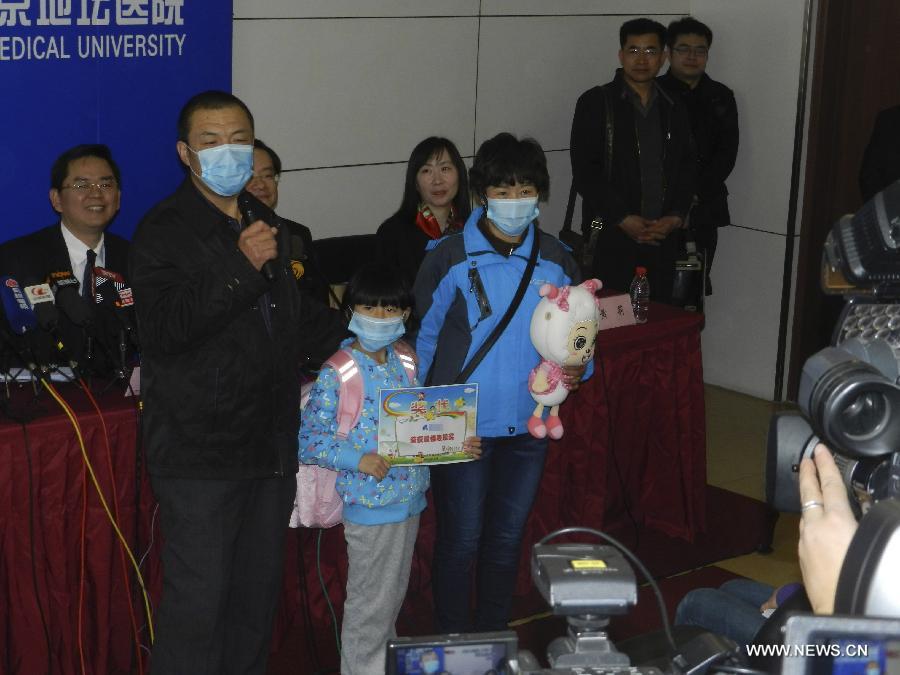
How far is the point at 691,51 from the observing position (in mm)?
6043

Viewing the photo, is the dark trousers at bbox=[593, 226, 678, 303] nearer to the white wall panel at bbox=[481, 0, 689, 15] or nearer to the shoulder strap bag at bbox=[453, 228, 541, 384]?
the white wall panel at bbox=[481, 0, 689, 15]

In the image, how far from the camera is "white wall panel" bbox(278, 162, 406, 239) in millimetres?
5039

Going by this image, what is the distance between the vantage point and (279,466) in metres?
2.90

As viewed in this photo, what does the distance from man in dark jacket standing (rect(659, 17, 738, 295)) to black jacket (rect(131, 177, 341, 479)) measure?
3.60 meters

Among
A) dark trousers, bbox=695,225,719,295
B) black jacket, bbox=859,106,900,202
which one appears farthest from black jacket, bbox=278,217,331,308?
dark trousers, bbox=695,225,719,295

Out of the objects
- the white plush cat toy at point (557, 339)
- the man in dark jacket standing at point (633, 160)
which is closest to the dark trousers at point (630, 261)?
the man in dark jacket standing at point (633, 160)

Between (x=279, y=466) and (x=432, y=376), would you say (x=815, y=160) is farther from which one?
(x=279, y=466)

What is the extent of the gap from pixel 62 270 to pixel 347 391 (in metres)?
0.99

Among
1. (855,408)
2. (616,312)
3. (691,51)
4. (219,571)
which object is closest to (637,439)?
(616,312)

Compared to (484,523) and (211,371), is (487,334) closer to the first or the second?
(484,523)

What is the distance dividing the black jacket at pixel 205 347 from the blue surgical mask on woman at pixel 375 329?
199 mm

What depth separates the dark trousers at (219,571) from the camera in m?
2.83

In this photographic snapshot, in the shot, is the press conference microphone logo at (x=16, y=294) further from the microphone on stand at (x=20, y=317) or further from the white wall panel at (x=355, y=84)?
the white wall panel at (x=355, y=84)

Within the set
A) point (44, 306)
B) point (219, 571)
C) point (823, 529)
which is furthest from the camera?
point (44, 306)
